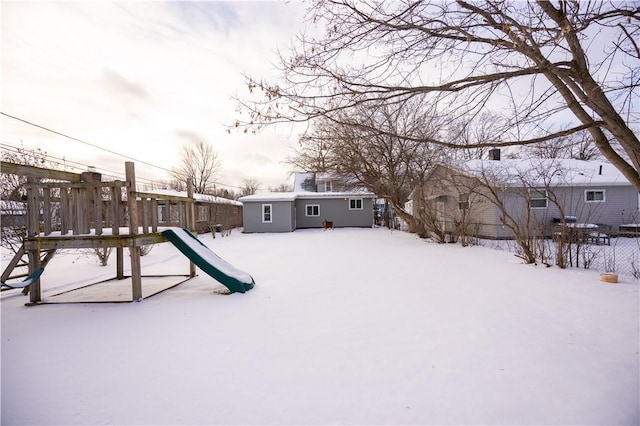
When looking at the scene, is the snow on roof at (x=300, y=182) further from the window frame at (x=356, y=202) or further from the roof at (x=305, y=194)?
the window frame at (x=356, y=202)

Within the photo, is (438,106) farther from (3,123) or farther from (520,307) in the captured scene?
(3,123)

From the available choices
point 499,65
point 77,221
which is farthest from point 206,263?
point 499,65

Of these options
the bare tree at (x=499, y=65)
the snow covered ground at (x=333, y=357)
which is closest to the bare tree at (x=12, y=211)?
the snow covered ground at (x=333, y=357)

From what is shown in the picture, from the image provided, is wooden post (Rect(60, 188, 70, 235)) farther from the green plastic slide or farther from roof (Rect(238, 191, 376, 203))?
roof (Rect(238, 191, 376, 203))

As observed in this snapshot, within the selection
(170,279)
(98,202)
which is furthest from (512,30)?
(170,279)

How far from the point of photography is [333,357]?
2.74 meters

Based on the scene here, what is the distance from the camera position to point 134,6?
5.57 m

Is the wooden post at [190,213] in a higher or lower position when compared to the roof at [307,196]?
lower

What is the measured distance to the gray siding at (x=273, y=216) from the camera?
66.7 feet

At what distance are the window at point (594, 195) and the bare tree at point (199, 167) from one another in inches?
1372

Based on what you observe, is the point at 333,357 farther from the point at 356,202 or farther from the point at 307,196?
the point at 356,202

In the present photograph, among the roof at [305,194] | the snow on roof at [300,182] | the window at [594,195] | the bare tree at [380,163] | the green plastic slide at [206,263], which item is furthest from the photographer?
the snow on roof at [300,182]

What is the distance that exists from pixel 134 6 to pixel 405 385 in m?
7.65

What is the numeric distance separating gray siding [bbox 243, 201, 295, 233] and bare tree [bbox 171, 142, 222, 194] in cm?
1742
